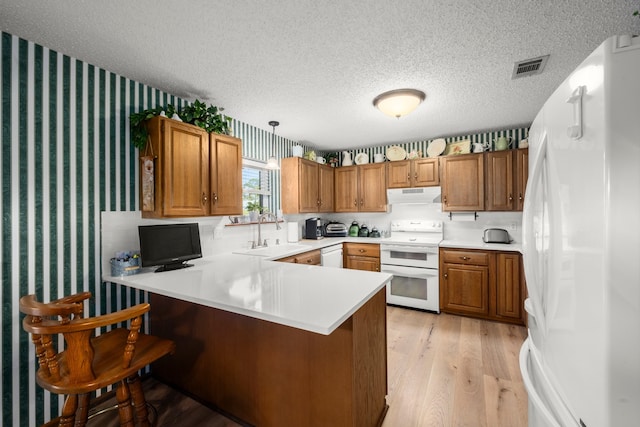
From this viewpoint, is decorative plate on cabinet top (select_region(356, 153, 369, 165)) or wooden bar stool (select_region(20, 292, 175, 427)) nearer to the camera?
wooden bar stool (select_region(20, 292, 175, 427))

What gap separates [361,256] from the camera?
4094 millimetres

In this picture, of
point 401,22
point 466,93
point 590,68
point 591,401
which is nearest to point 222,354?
point 591,401

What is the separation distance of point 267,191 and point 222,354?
222cm

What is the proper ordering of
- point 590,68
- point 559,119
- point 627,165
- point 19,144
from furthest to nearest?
point 19,144 → point 559,119 → point 590,68 → point 627,165

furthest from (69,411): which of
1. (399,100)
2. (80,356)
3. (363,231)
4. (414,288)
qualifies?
(363,231)

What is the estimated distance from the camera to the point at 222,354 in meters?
1.79

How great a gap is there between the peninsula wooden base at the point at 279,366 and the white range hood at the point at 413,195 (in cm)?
256

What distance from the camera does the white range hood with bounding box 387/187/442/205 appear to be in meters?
3.88

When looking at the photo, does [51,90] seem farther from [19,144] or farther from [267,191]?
[267,191]

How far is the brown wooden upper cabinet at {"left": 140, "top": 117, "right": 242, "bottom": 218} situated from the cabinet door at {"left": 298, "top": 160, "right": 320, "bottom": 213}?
1.23 meters

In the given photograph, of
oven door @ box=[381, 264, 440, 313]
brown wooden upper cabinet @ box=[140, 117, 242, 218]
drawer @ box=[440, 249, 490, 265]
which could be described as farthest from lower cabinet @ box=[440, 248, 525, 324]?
brown wooden upper cabinet @ box=[140, 117, 242, 218]

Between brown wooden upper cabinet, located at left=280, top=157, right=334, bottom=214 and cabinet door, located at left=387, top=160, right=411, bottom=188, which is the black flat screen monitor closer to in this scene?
brown wooden upper cabinet, located at left=280, top=157, right=334, bottom=214

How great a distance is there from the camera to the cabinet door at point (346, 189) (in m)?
4.52

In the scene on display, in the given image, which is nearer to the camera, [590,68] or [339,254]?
[590,68]
